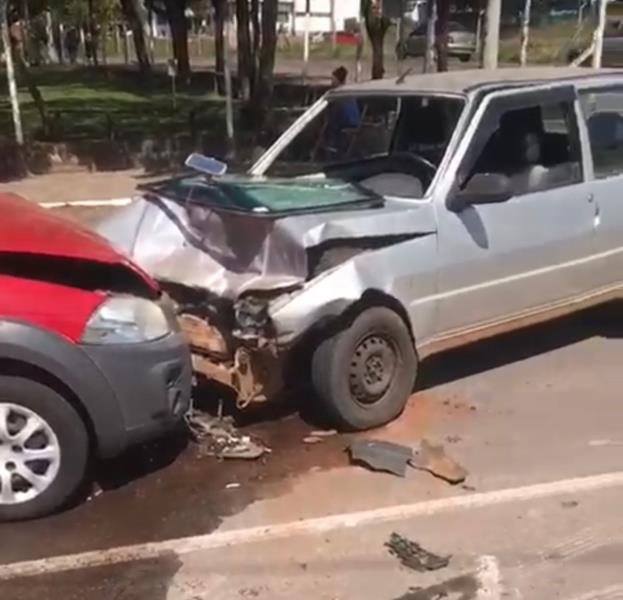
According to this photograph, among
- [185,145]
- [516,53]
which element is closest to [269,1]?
[185,145]

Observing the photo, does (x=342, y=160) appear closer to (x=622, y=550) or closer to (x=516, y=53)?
(x=622, y=550)

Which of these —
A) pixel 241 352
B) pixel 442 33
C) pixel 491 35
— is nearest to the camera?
pixel 241 352

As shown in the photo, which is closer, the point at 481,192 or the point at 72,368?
the point at 72,368

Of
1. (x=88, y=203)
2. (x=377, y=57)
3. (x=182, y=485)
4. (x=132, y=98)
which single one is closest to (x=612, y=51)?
(x=377, y=57)

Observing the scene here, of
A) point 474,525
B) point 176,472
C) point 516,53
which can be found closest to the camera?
point 474,525

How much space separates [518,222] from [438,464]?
5.47 ft

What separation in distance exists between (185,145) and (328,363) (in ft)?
39.6

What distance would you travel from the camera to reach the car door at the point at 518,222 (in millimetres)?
6316

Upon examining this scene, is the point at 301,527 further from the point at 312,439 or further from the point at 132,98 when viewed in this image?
the point at 132,98

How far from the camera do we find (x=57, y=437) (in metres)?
4.91

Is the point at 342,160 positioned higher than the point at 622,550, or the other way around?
the point at 342,160

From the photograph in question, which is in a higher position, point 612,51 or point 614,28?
point 614,28

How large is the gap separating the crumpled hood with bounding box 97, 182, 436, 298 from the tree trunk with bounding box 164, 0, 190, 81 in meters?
24.2

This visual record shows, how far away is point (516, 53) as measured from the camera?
A: 107 ft
